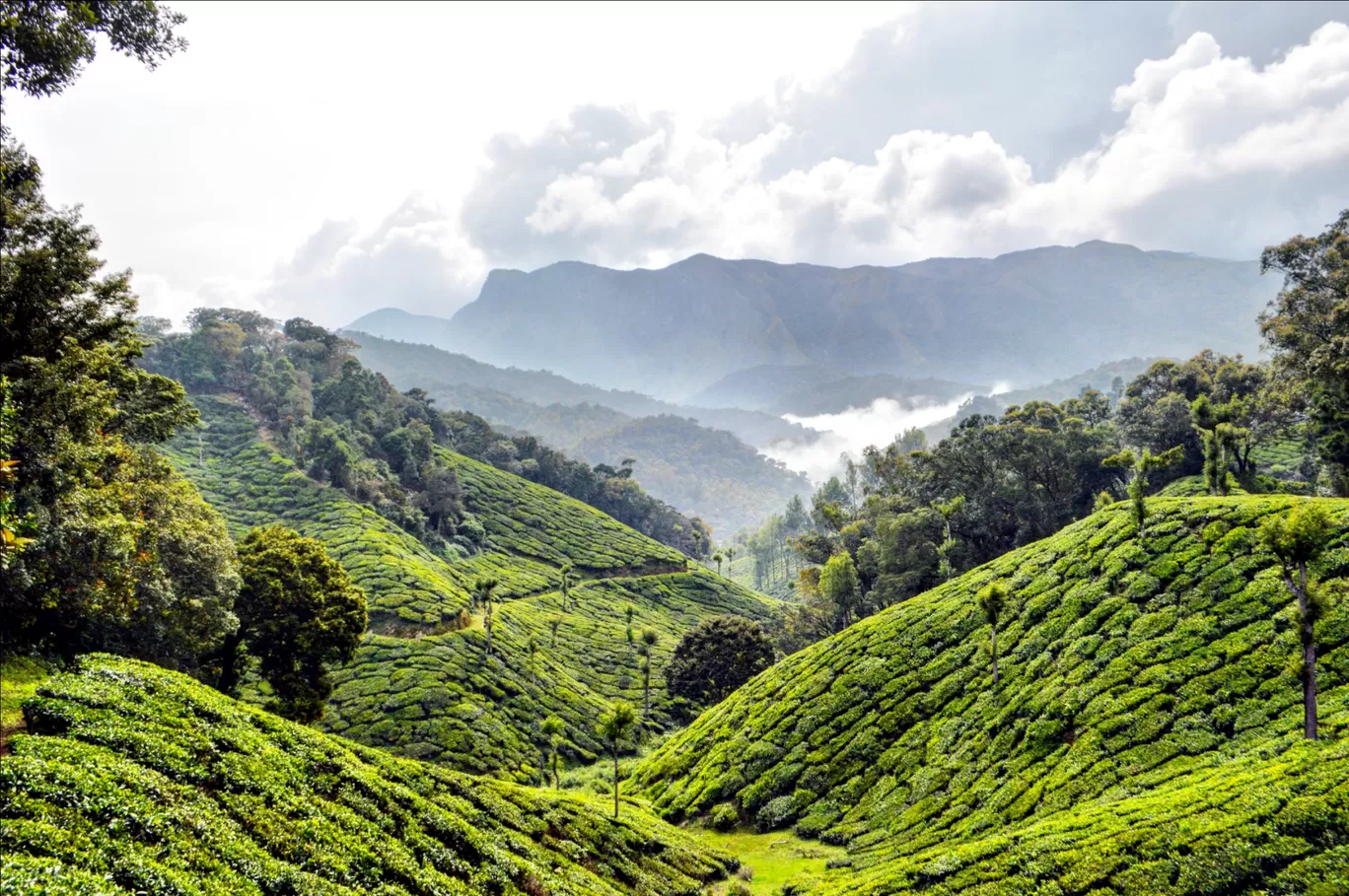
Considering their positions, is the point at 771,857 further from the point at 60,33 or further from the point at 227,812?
the point at 60,33

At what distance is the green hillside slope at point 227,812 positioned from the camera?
407 inches

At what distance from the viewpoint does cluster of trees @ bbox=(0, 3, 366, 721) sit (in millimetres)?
24094

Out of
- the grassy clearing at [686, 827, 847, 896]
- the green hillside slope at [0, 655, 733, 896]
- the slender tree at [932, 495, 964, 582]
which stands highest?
the slender tree at [932, 495, 964, 582]

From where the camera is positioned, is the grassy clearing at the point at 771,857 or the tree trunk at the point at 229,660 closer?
the grassy clearing at the point at 771,857

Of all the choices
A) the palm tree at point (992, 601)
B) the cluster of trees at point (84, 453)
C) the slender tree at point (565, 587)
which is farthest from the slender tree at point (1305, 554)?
the slender tree at point (565, 587)

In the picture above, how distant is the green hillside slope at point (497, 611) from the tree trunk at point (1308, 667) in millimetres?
46723

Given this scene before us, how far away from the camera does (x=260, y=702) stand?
150 feet

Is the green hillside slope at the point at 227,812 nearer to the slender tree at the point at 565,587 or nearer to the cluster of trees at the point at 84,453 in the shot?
the cluster of trees at the point at 84,453

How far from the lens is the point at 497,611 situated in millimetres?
81250

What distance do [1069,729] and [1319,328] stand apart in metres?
52.7

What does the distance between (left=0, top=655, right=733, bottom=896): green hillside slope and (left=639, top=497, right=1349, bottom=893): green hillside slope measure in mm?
14772

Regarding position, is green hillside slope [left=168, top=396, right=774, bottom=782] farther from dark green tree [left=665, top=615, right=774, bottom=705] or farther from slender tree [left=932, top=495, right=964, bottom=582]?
slender tree [left=932, top=495, right=964, bottom=582]

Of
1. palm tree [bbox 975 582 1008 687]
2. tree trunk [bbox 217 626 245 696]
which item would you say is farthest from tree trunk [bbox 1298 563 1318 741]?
tree trunk [bbox 217 626 245 696]

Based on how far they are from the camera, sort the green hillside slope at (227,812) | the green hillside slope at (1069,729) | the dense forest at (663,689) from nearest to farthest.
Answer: the green hillside slope at (227,812) < the dense forest at (663,689) < the green hillside slope at (1069,729)
